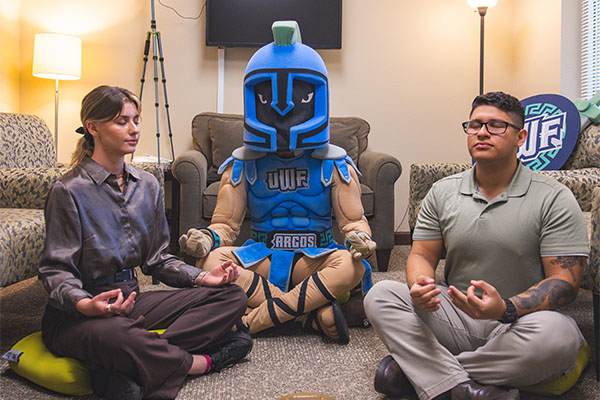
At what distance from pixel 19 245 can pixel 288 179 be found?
101 cm

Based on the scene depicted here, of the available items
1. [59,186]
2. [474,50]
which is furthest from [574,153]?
[59,186]

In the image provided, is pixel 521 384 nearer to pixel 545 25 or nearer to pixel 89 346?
pixel 89 346

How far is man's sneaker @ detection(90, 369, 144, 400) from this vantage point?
140 centimetres

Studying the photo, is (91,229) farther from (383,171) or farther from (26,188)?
(383,171)

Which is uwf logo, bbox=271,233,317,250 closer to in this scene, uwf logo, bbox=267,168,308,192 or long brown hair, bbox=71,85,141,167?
uwf logo, bbox=267,168,308,192

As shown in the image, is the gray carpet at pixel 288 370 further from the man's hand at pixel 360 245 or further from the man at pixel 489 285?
the man's hand at pixel 360 245

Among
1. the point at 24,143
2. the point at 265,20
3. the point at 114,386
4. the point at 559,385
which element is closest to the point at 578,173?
the point at 559,385

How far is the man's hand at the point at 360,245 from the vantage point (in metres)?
1.91

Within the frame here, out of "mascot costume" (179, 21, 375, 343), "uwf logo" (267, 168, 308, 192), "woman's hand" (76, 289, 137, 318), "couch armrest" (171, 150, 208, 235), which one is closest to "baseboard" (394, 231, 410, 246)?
"couch armrest" (171, 150, 208, 235)

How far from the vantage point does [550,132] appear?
2.75 m

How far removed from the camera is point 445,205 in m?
1.63

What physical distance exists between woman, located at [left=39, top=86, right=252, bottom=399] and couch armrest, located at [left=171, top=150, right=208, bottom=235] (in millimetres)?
1215

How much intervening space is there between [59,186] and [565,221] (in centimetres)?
144

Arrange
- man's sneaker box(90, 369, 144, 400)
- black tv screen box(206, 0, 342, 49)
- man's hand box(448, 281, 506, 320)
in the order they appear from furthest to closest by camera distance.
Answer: black tv screen box(206, 0, 342, 49) < man's sneaker box(90, 369, 144, 400) < man's hand box(448, 281, 506, 320)
